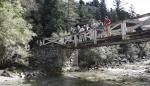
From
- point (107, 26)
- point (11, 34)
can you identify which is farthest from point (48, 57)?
point (107, 26)

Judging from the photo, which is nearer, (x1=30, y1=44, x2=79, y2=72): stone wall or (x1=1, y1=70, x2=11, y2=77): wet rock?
(x1=1, y1=70, x2=11, y2=77): wet rock

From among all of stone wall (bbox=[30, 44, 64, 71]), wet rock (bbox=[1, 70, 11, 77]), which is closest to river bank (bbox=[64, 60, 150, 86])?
stone wall (bbox=[30, 44, 64, 71])

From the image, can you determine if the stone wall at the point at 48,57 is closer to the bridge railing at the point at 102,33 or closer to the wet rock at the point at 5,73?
the bridge railing at the point at 102,33

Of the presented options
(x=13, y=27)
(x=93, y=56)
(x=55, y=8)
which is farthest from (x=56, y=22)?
→ (x=13, y=27)

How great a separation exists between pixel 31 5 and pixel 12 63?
538 inches

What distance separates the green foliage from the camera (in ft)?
73.2

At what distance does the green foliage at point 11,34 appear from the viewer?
73.2ft

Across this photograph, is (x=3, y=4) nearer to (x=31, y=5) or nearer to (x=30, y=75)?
(x=30, y=75)

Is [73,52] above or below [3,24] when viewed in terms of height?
below

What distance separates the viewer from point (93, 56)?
3366cm

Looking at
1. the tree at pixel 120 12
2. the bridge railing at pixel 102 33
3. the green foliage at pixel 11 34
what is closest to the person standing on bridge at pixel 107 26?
the bridge railing at pixel 102 33

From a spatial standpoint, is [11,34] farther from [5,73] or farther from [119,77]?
[119,77]

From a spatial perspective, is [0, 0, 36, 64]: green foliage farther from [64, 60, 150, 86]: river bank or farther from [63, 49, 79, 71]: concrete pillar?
[63, 49, 79, 71]: concrete pillar

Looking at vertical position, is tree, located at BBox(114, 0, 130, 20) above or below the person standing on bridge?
above
